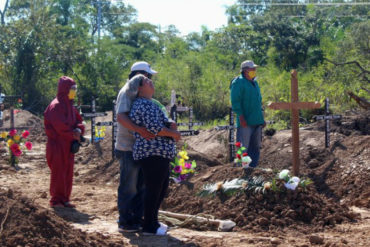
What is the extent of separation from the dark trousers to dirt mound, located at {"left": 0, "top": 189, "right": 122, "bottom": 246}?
0.69m

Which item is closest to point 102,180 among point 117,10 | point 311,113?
point 311,113

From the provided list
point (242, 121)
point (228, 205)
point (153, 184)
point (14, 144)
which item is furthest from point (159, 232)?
point (14, 144)

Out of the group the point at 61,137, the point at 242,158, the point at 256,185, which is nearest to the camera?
the point at 256,185

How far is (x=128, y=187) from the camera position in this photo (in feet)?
19.1

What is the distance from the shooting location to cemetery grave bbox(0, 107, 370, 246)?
477 centimetres

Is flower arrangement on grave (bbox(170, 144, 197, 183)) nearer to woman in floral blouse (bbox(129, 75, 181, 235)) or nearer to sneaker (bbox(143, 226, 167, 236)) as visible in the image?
sneaker (bbox(143, 226, 167, 236))

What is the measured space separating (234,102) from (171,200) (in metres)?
1.96

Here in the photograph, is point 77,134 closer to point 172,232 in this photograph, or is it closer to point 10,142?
point 172,232

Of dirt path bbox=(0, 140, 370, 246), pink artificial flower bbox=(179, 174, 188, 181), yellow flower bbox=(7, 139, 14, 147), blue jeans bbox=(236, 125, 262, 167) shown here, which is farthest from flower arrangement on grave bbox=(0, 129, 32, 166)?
blue jeans bbox=(236, 125, 262, 167)

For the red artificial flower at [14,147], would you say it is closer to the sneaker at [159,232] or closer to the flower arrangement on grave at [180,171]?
Answer: the flower arrangement on grave at [180,171]

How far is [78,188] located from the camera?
884 centimetres

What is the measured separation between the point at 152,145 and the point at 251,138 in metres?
3.36

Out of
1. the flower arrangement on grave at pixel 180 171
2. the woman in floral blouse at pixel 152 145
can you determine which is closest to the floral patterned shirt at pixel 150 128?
the woman in floral blouse at pixel 152 145

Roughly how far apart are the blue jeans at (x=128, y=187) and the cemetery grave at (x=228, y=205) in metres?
0.22
